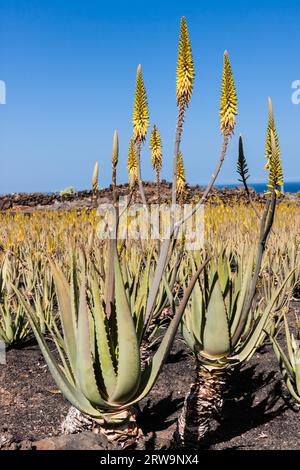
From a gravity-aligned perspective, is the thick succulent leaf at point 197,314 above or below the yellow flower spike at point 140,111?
below

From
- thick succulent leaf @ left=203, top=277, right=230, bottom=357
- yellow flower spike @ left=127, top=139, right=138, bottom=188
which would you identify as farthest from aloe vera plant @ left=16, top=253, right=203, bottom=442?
yellow flower spike @ left=127, top=139, right=138, bottom=188

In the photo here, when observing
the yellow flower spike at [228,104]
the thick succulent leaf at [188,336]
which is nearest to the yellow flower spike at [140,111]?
the yellow flower spike at [228,104]

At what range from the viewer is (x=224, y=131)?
2.28m

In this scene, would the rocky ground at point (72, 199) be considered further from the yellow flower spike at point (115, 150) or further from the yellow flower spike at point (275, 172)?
the yellow flower spike at point (115, 150)

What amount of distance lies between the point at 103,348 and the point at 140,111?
1.33 meters

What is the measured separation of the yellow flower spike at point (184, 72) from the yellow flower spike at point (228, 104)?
19 cm

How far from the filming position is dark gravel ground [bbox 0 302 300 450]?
8.72 ft

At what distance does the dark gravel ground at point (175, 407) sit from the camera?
105 inches

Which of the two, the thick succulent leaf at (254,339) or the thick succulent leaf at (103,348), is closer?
the thick succulent leaf at (103,348)

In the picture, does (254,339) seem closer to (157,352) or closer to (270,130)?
(157,352)

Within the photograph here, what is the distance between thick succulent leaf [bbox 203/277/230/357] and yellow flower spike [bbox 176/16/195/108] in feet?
2.80

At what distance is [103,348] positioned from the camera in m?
1.70

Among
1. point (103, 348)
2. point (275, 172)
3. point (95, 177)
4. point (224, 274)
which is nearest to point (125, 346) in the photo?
point (103, 348)

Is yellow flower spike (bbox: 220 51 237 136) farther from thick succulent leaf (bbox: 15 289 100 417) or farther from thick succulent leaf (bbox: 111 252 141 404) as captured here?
thick succulent leaf (bbox: 15 289 100 417)
